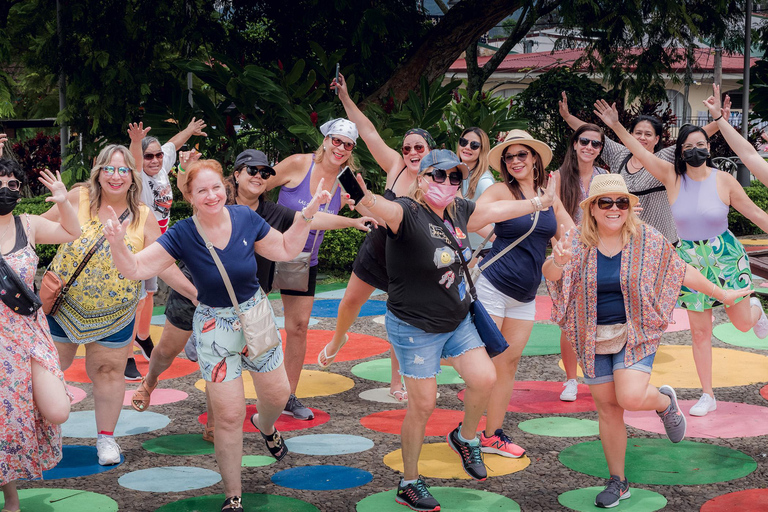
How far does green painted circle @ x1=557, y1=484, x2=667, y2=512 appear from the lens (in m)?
4.43

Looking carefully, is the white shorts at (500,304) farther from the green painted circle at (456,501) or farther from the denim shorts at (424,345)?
the green painted circle at (456,501)

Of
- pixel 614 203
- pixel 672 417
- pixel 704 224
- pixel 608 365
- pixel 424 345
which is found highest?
pixel 614 203

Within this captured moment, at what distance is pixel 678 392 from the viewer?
21.7ft

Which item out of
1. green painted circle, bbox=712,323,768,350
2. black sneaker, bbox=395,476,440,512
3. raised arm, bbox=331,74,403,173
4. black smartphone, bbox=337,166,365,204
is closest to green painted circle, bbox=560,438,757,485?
black sneaker, bbox=395,476,440,512

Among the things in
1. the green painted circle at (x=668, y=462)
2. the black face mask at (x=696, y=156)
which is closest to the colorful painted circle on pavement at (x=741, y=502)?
the green painted circle at (x=668, y=462)

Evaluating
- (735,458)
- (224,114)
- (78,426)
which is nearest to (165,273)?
(78,426)

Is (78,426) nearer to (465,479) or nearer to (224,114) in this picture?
(465,479)

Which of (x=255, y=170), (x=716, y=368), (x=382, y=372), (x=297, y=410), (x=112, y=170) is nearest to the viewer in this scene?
(x=112, y=170)

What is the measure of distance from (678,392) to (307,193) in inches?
128

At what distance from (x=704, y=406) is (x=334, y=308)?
5.12 metres

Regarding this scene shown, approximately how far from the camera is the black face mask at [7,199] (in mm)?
4309

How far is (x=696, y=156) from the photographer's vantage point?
5.92 meters

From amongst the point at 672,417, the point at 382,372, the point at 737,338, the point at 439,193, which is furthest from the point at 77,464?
the point at 737,338

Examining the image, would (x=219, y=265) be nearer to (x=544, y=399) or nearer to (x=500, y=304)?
(x=500, y=304)
